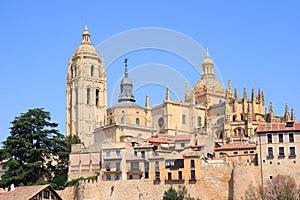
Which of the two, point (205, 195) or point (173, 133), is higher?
point (173, 133)

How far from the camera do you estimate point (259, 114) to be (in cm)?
11162

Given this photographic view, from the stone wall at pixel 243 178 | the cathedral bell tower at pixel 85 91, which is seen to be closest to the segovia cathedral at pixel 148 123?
the cathedral bell tower at pixel 85 91

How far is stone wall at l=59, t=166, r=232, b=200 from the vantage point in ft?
227

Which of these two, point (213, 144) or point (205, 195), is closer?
point (205, 195)

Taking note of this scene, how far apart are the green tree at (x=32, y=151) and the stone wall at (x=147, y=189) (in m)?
5.06

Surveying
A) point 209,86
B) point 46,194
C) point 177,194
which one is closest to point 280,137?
point 177,194

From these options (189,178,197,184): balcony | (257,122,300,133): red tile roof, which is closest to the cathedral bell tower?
(189,178,197,184): balcony

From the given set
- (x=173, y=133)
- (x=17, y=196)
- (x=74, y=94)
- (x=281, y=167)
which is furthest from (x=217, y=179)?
(x=74, y=94)

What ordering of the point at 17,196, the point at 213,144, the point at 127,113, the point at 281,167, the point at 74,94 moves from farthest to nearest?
the point at 74,94
the point at 127,113
the point at 213,144
the point at 281,167
the point at 17,196

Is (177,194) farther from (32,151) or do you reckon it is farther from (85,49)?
(85,49)

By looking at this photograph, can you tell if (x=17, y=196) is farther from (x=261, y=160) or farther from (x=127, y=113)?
(x=127, y=113)

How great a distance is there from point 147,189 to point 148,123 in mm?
42869

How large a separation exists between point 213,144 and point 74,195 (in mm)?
22116

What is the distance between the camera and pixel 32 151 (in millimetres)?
75875
